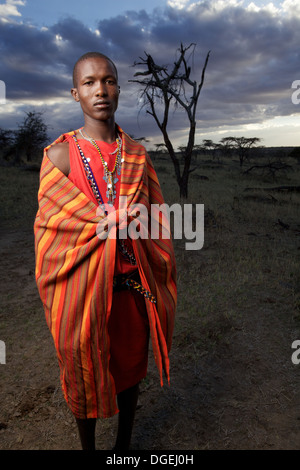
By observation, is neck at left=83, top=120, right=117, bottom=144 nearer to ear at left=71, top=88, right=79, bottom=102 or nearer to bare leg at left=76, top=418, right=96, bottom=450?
ear at left=71, top=88, right=79, bottom=102

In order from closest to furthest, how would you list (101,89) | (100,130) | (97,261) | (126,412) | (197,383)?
1. (97,261)
2. (101,89)
3. (100,130)
4. (126,412)
5. (197,383)

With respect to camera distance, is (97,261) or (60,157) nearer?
(97,261)

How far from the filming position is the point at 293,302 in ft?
14.3

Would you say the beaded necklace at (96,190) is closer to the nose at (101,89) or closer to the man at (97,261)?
the man at (97,261)

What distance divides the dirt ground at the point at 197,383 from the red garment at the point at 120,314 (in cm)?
85

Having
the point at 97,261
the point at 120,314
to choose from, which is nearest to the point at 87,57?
the point at 97,261

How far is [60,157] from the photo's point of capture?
1725 mm

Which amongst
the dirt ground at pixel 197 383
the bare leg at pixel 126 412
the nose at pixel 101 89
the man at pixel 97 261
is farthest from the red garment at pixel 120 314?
the dirt ground at pixel 197 383

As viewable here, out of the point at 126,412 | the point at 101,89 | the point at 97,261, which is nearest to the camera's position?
the point at 97,261

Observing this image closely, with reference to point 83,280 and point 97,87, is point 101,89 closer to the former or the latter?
point 97,87

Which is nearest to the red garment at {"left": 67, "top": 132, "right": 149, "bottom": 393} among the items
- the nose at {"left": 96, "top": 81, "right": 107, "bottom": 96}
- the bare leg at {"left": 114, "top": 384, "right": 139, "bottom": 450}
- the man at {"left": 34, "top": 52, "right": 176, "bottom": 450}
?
the man at {"left": 34, "top": 52, "right": 176, "bottom": 450}

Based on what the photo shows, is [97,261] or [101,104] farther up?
[101,104]

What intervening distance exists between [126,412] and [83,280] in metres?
0.92

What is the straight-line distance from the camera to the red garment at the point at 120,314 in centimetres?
171
